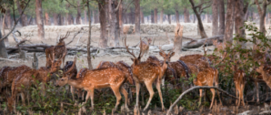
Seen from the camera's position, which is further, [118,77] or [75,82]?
[75,82]

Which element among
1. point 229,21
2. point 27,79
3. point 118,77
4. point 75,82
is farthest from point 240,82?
point 229,21

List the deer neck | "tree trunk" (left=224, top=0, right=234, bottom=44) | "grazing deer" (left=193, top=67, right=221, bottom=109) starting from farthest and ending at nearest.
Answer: "tree trunk" (left=224, top=0, right=234, bottom=44) < "grazing deer" (left=193, top=67, right=221, bottom=109) < the deer neck

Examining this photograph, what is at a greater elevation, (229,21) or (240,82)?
(229,21)

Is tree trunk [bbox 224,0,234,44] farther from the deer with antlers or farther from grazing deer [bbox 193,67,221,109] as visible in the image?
the deer with antlers

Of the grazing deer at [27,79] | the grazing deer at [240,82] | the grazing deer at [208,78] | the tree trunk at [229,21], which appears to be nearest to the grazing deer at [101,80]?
the grazing deer at [27,79]

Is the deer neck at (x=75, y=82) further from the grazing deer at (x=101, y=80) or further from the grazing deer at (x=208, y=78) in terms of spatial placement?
the grazing deer at (x=208, y=78)

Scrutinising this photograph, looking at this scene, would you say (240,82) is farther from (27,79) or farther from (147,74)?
(27,79)

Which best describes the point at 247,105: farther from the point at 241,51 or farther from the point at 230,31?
the point at 230,31

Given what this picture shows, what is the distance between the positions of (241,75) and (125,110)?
2.10 metres

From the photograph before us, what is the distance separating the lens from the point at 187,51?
40.5ft

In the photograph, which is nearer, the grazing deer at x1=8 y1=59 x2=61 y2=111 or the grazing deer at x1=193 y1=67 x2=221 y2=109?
the grazing deer at x1=8 y1=59 x2=61 y2=111

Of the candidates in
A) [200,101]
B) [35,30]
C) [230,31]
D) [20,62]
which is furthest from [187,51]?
[35,30]

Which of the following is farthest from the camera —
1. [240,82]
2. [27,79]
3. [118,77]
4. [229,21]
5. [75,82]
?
[229,21]

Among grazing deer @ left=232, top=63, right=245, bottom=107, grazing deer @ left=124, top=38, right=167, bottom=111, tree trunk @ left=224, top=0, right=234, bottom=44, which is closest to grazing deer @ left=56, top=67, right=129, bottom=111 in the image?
grazing deer @ left=124, top=38, right=167, bottom=111
